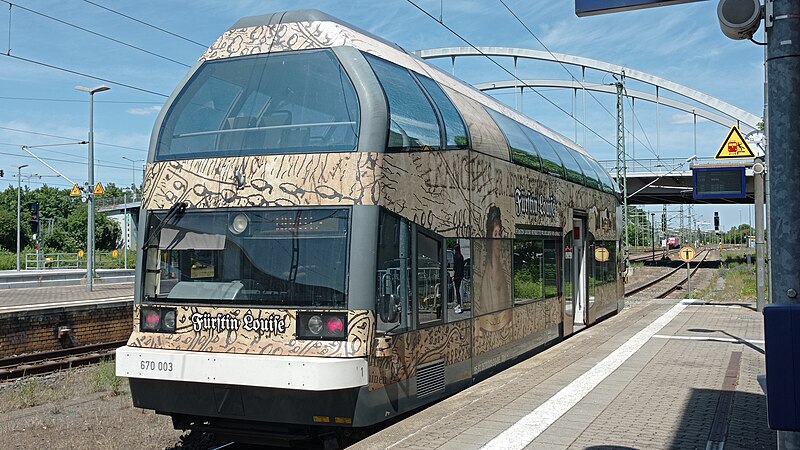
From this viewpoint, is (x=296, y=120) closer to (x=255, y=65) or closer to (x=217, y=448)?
(x=255, y=65)

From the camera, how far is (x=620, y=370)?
1048 centimetres

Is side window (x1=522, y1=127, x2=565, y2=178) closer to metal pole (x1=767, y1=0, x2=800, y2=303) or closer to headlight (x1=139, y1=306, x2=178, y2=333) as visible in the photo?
headlight (x1=139, y1=306, x2=178, y2=333)

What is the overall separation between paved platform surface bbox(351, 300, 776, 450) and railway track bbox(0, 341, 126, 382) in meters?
9.05

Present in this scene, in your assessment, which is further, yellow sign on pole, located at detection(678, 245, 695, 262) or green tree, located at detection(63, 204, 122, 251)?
green tree, located at detection(63, 204, 122, 251)

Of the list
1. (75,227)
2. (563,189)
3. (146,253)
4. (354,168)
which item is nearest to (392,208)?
(354,168)

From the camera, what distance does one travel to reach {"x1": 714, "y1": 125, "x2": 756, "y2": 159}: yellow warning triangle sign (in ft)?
52.1

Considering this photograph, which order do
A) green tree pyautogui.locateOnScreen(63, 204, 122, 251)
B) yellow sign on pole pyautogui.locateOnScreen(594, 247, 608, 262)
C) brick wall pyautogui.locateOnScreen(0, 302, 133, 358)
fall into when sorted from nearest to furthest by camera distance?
brick wall pyautogui.locateOnScreen(0, 302, 133, 358) → yellow sign on pole pyautogui.locateOnScreen(594, 247, 608, 262) → green tree pyautogui.locateOnScreen(63, 204, 122, 251)

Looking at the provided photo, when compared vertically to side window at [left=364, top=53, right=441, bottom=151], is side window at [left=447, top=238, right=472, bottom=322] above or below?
below

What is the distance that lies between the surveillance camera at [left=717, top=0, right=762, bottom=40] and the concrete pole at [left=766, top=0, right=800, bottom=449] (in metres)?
0.30

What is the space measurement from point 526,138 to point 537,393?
486cm

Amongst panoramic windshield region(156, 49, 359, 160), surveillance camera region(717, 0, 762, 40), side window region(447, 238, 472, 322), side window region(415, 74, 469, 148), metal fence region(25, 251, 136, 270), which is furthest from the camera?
metal fence region(25, 251, 136, 270)

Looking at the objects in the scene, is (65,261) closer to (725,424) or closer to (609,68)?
(609,68)

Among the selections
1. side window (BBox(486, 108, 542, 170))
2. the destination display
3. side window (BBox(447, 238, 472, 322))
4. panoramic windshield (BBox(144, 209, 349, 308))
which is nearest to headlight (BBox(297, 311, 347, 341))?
panoramic windshield (BBox(144, 209, 349, 308))

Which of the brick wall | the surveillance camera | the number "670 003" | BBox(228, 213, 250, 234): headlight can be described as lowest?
the brick wall
